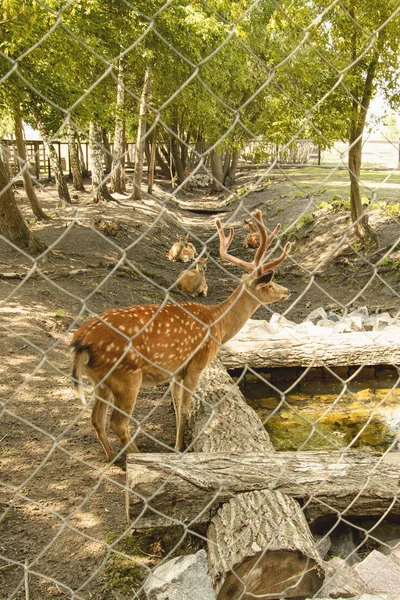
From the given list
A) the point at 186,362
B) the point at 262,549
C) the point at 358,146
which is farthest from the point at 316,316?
the point at 186,362

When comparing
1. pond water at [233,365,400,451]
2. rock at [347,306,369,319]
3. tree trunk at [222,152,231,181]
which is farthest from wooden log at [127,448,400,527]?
tree trunk at [222,152,231,181]

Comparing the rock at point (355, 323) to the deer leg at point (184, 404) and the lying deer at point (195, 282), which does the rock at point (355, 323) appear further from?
the deer leg at point (184, 404)

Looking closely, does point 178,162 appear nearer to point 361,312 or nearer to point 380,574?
point 361,312

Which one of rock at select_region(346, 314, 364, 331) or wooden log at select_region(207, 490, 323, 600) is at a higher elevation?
wooden log at select_region(207, 490, 323, 600)

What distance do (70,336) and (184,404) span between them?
246 cm

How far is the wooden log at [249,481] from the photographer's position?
3.06 meters

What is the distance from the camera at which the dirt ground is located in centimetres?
268

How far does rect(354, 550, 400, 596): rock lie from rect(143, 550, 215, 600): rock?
725mm

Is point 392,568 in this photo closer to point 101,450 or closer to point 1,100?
point 101,450

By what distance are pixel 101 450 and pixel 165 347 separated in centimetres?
88

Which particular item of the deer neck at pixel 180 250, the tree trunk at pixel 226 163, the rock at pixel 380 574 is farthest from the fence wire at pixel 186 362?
the tree trunk at pixel 226 163

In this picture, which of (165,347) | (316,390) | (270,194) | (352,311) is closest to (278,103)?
(352,311)

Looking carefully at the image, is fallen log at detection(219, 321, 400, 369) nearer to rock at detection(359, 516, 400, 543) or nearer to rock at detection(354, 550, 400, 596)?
rock at detection(359, 516, 400, 543)

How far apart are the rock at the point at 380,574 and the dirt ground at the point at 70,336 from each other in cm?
105
